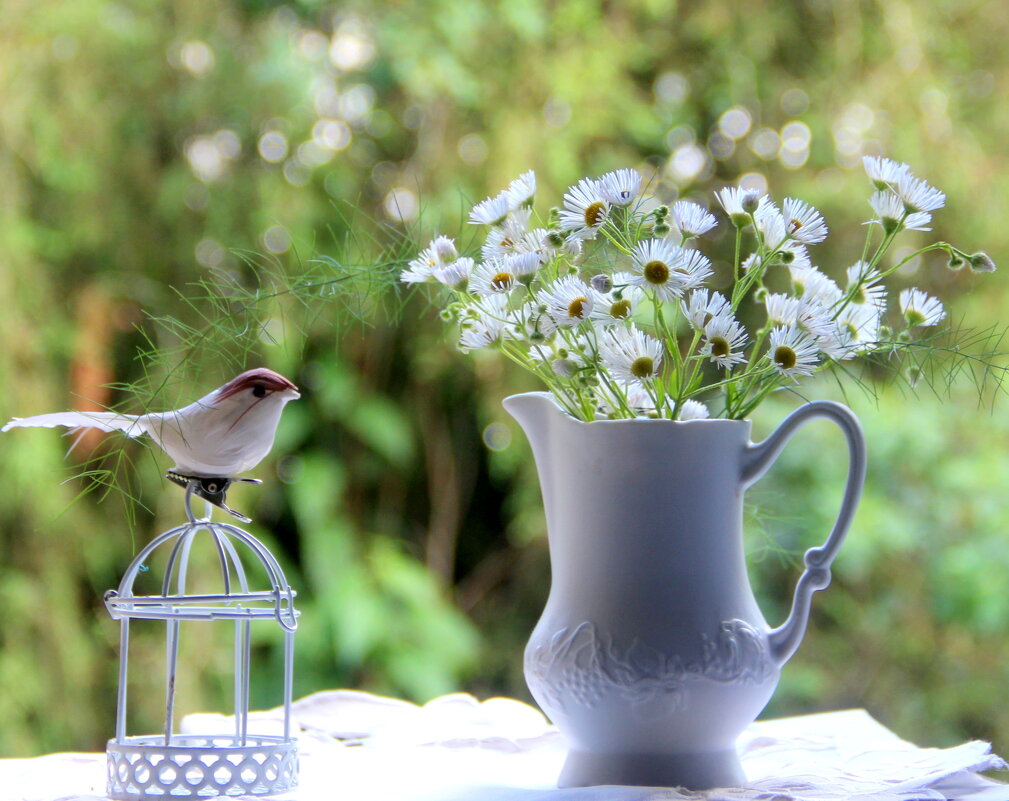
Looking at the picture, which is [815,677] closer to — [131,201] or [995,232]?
[995,232]

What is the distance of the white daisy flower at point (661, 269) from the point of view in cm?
51

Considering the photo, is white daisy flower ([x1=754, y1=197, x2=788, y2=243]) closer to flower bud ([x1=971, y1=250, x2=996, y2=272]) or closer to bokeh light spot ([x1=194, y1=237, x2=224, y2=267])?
flower bud ([x1=971, y1=250, x2=996, y2=272])

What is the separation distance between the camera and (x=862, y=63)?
1.69 meters

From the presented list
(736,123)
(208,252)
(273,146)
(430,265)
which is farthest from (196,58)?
(430,265)

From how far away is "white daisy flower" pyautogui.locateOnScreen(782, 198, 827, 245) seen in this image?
53 centimetres

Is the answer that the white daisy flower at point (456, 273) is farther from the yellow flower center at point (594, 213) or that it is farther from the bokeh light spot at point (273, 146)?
the bokeh light spot at point (273, 146)

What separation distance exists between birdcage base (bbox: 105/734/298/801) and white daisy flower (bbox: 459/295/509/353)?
9.0 inches

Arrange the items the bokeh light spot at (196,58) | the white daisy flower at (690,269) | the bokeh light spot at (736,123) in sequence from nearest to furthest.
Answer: the white daisy flower at (690,269) < the bokeh light spot at (196,58) < the bokeh light spot at (736,123)

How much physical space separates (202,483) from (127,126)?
111 cm

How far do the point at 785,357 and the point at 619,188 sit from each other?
0.12m

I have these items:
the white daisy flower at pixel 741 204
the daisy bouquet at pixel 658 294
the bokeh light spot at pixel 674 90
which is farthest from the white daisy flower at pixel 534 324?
the bokeh light spot at pixel 674 90

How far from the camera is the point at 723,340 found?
0.51m

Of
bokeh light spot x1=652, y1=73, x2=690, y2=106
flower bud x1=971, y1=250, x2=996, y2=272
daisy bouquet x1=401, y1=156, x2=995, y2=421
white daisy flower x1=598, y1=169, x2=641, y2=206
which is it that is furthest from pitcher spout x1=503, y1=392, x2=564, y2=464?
bokeh light spot x1=652, y1=73, x2=690, y2=106

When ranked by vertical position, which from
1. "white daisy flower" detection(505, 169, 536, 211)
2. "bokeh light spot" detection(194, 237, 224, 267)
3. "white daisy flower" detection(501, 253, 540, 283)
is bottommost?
"white daisy flower" detection(501, 253, 540, 283)
